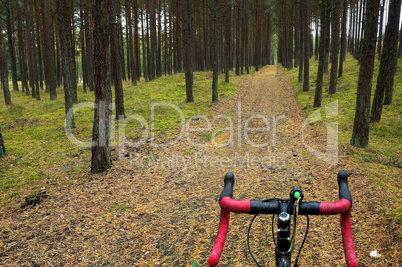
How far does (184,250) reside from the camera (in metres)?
4.62

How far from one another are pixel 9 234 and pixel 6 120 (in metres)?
14.2

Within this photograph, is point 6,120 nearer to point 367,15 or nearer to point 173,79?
point 173,79

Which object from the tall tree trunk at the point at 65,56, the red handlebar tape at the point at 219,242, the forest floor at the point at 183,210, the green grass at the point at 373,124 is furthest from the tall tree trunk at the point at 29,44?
the red handlebar tape at the point at 219,242

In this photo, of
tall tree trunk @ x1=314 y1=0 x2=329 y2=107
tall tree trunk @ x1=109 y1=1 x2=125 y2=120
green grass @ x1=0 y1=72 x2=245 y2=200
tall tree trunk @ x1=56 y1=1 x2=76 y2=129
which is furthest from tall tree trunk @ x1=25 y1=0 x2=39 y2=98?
tall tree trunk @ x1=314 y1=0 x2=329 y2=107

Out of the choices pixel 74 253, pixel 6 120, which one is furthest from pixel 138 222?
pixel 6 120

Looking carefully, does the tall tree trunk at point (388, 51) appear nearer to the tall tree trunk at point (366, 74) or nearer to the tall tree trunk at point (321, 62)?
the tall tree trunk at point (366, 74)

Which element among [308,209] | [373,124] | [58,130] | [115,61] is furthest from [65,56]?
[373,124]

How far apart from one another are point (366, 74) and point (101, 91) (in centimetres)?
913

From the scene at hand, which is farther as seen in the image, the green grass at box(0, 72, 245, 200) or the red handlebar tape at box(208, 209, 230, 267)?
the green grass at box(0, 72, 245, 200)

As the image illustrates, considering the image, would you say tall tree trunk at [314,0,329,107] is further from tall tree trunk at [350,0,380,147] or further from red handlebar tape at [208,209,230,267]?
red handlebar tape at [208,209,230,267]

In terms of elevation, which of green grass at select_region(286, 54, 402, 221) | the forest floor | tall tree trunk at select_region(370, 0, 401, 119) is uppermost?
tall tree trunk at select_region(370, 0, 401, 119)

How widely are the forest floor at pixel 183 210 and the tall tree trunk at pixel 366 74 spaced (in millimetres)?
647

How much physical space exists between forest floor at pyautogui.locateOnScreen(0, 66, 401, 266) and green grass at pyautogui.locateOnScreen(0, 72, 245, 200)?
0.52 m

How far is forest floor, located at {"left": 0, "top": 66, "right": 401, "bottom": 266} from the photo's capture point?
173 inches
